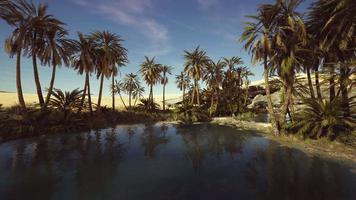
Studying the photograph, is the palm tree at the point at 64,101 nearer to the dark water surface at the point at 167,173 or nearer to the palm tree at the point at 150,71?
the dark water surface at the point at 167,173

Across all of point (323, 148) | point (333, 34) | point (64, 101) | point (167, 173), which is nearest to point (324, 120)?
point (323, 148)

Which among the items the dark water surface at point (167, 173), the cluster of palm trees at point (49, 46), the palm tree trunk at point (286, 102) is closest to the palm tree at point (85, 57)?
the cluster of palm trees at point (49, 46)

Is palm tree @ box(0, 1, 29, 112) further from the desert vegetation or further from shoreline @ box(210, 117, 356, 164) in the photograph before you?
shoreline @ box(210, 117, 356, 164)

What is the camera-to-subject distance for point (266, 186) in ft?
27.6

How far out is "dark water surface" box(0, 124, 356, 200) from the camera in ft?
25.4

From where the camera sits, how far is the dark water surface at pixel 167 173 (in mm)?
7750

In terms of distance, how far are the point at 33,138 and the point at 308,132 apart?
24.1 metres

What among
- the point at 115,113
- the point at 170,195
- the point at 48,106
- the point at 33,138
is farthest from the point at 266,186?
the point at 115,113

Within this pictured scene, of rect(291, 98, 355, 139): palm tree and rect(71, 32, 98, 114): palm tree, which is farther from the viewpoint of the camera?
rect(71, 32, 98, 114): palm tree

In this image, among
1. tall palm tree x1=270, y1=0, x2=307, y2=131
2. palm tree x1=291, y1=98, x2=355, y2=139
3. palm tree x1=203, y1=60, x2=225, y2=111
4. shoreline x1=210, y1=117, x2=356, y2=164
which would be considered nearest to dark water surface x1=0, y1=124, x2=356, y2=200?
shoreline x1=210, y1=117, x2=356, y2=164

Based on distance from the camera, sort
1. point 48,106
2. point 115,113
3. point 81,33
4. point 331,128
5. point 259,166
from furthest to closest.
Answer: point 115,113 < point 81,33 < point 48,106 < point 331,128 < point 259,166

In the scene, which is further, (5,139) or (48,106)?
(48,106)

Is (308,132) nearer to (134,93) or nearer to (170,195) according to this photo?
(170,195)

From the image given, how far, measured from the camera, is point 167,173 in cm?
984
